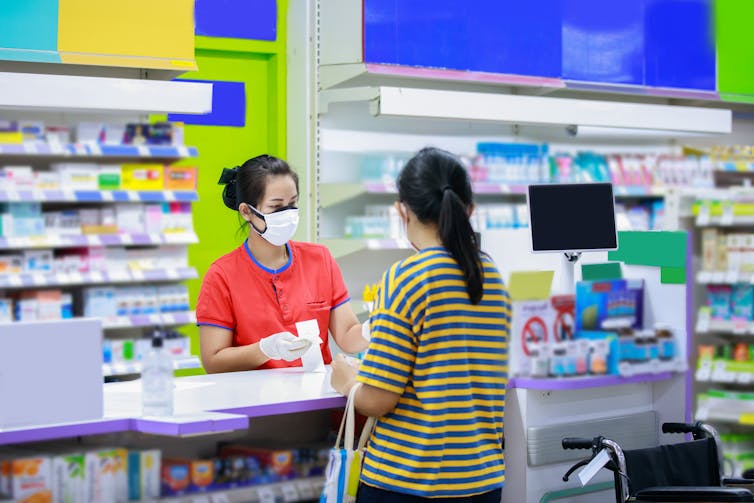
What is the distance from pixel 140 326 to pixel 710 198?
3.92 m

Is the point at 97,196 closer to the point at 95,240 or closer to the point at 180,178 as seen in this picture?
the point at 95,240

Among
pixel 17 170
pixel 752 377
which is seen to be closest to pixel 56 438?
pixel 17 170

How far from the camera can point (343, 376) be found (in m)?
2.90

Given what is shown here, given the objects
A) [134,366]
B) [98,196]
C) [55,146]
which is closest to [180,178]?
[98,196]

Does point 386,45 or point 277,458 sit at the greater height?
point 386,45

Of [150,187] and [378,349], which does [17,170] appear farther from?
[378,349]

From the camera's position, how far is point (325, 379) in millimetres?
3344

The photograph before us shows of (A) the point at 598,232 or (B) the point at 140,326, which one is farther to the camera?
(B) the point at 140,326

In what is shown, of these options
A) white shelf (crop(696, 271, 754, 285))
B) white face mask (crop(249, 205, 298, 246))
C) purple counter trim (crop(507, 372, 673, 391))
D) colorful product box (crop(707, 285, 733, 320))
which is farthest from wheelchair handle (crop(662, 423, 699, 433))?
colorful product box (crop(707, 285, 733, 320))

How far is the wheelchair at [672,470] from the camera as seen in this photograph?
3.12 m

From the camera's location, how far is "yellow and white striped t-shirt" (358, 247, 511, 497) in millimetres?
2457

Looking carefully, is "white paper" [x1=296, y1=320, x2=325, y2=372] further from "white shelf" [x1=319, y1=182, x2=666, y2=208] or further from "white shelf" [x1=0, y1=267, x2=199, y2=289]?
"white shelf" [x1=0, y1=267, x2=199, y2=289]

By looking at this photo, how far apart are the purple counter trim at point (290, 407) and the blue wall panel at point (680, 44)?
5.11m

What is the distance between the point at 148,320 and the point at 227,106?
1.46 meters
